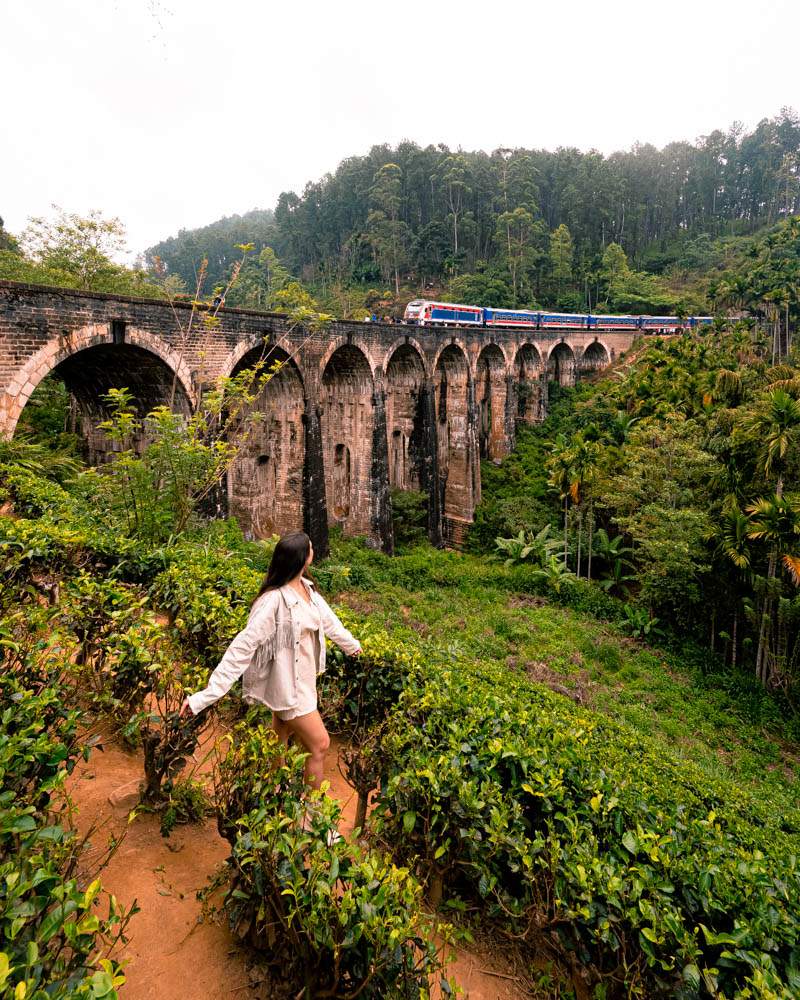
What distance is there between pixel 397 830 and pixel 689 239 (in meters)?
69.9

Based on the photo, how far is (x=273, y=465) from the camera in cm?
1625

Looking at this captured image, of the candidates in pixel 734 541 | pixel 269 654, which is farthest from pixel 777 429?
pixel 269 654

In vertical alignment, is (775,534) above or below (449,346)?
below

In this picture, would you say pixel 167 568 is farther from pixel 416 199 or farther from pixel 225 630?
pixel 416 199

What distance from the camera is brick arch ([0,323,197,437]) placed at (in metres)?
8.30

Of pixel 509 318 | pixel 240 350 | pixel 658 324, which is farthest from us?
pixel 658 324

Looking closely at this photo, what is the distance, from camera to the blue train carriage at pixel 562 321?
34750 mm

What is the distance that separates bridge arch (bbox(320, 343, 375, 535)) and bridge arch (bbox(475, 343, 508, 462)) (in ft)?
37.7

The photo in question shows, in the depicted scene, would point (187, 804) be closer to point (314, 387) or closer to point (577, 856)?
point (577, 856)

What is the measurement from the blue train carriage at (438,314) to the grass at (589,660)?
12.1 m

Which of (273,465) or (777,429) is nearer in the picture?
(777,429)

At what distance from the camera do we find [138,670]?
2.97 m

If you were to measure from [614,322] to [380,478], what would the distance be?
28.8 meters

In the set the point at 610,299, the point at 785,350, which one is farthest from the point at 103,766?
the point at 610,299
